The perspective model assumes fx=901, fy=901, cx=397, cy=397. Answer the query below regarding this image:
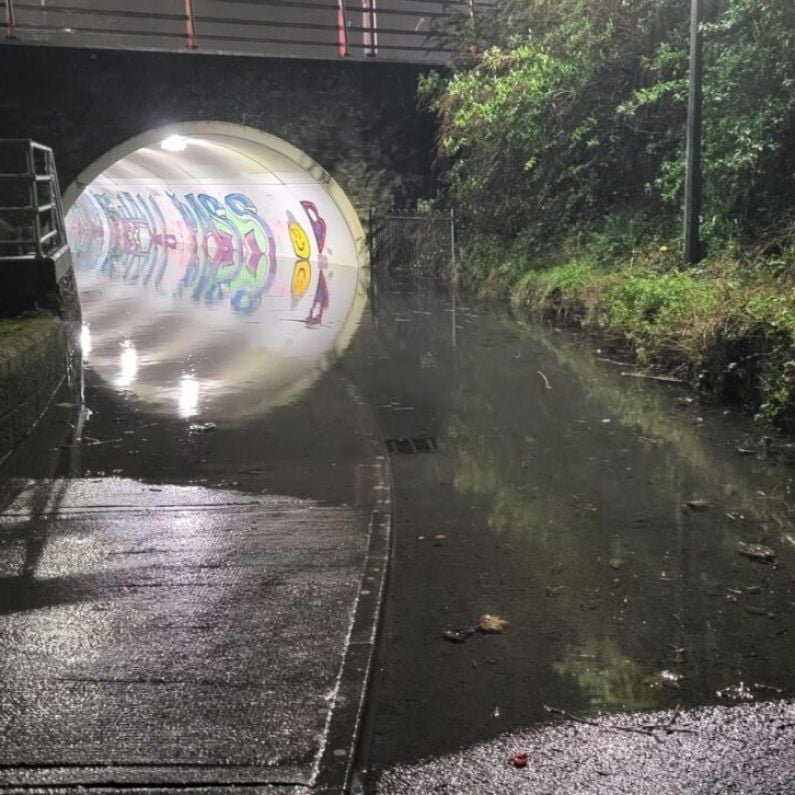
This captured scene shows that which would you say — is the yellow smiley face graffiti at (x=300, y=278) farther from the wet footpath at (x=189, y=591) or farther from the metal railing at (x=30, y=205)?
the wet footpath at (x=189, y=591)

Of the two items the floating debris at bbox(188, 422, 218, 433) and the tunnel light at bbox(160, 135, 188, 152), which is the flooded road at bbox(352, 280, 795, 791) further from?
the tunnel light at bbox(160, 135, 188, 152)

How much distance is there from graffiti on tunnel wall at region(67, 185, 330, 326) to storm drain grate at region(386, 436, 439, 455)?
7221 mm

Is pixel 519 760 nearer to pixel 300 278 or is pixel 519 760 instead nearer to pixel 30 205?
pixel 30 205

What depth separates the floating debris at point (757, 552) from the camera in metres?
4.57

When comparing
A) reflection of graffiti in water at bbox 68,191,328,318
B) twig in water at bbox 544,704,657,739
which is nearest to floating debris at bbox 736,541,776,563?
twig in water at bbox 544,704,657,739

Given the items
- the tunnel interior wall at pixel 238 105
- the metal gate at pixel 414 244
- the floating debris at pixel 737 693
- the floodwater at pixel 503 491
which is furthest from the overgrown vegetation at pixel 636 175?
the floating debris at pixel 737 693

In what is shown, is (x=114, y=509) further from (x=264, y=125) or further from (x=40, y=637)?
(x=264, y=125)

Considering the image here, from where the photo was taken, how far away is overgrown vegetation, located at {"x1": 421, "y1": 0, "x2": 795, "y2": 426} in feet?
27.7

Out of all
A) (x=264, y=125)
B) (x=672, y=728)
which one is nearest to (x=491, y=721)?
(x=672, y=728)

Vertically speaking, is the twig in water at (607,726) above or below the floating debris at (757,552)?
above

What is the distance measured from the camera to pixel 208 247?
34.8m

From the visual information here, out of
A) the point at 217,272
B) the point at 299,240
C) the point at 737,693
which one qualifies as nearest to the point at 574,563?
the point at 737,693

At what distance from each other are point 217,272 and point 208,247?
10.2 m

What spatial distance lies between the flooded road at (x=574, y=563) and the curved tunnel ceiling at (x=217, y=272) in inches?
87.5
